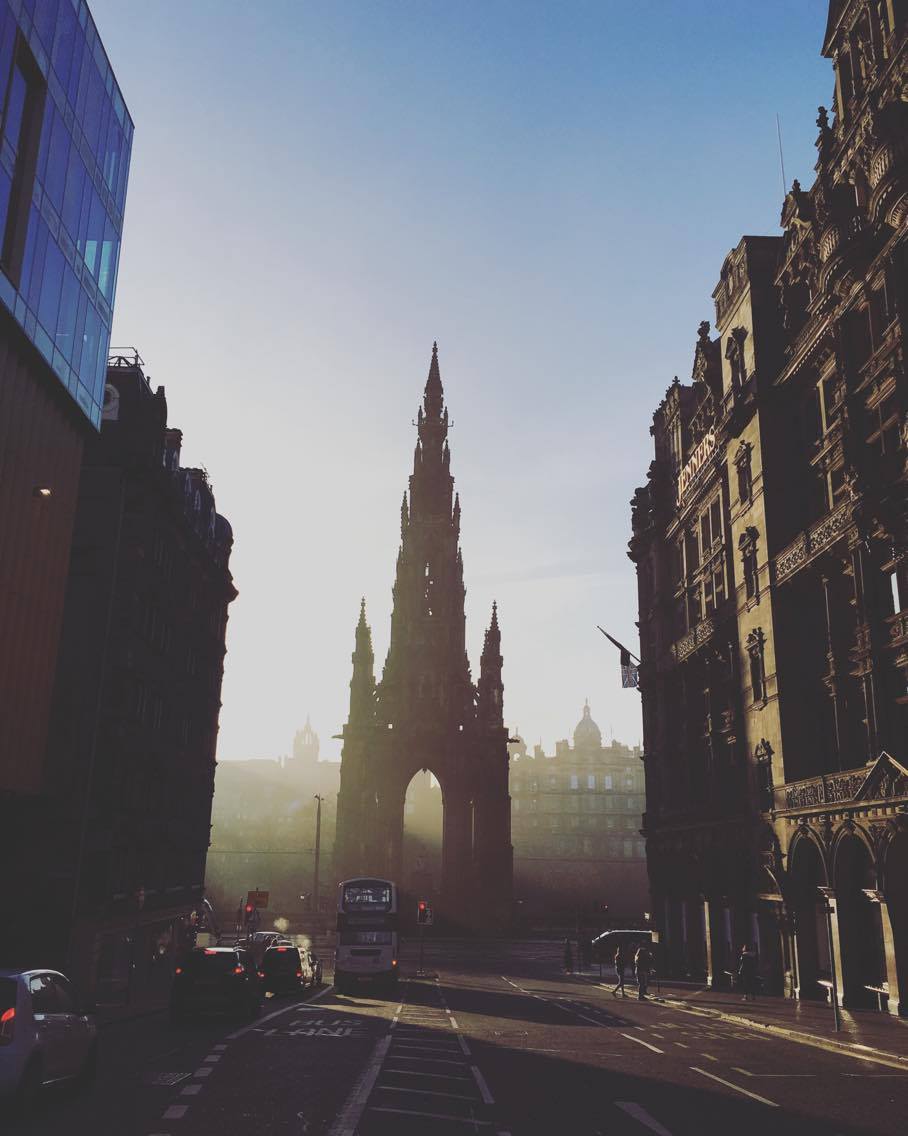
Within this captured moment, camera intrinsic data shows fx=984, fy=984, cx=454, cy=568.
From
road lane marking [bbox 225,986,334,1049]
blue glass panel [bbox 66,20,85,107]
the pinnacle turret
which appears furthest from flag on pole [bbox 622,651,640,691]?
the pinnacle turret

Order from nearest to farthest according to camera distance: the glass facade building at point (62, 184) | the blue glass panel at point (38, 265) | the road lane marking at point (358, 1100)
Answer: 1. the road lane marking at point (358, 1100)
2. the glass facade building at point (62, 184)
3. the blue glass panel at point (38, 265)

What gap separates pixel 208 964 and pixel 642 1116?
1388 cm

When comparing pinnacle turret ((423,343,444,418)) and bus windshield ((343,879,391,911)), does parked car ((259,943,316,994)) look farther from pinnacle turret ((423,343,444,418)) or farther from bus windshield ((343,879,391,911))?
pinnacle turret ((423,343,444,418))

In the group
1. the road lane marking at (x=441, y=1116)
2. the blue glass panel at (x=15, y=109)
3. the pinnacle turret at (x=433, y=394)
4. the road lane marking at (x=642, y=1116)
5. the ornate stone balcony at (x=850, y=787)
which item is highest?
the pinnacle turret at (x=433, y=394)

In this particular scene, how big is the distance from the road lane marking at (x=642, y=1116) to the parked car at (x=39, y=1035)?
7.23 metres

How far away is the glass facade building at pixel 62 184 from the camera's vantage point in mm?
27562

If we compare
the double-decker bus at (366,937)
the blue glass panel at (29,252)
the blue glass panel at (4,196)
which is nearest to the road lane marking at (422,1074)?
the double-decker bus at (366,937)

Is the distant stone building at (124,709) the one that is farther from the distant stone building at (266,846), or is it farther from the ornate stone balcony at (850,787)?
the distant stone building at (266,846)

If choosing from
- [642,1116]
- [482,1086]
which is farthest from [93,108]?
[642,1116]

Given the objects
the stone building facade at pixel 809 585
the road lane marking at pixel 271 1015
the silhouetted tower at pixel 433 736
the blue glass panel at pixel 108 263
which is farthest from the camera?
the silhouetted tower at pixel 433 736

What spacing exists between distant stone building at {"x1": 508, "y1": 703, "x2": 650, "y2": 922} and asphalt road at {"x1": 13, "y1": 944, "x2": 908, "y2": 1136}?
94859 millimetres

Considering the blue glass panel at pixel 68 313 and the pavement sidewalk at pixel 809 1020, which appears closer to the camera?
the pavement sidewalk at pixel 809 1020

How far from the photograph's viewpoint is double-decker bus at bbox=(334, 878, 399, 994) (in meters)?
36.5

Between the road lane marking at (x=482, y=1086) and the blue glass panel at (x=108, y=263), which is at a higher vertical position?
the blue glass panel at (x=108, y=263)
